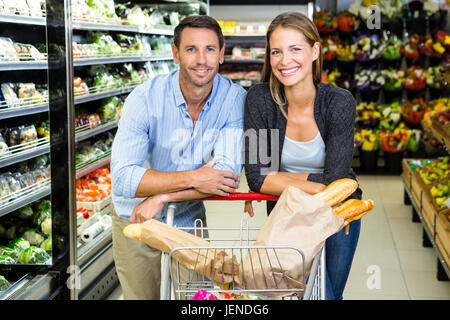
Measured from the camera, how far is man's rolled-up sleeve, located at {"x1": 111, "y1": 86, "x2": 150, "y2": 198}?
1956 millimetres

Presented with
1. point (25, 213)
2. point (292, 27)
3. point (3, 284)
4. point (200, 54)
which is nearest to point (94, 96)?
point (25, 213)

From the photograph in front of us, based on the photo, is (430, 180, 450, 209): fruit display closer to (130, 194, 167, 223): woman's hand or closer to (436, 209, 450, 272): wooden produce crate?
(436, 209, 450, 272): wooden produce crate

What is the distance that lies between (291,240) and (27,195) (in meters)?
1.81

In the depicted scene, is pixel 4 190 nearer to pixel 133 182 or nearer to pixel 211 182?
pixel 133 182

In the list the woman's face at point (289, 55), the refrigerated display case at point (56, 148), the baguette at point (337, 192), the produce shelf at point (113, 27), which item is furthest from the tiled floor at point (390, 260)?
the produce shelf at point (113, 27)

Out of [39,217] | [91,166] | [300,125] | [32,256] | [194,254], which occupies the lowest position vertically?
[32,256]

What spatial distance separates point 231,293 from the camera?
1.42 metres

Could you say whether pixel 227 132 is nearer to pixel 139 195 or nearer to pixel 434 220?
pixel 139 195

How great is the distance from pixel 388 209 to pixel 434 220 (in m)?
1.54

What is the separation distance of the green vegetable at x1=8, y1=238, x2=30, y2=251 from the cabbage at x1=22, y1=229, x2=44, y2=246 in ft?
0.25

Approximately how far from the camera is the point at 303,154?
6.63 ft

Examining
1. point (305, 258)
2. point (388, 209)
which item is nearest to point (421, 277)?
point (388, 209)

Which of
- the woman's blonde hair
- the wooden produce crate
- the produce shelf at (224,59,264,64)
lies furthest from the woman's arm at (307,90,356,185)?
the produce shelf at (224,59,264,64)

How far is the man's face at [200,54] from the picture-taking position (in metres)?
2.00
